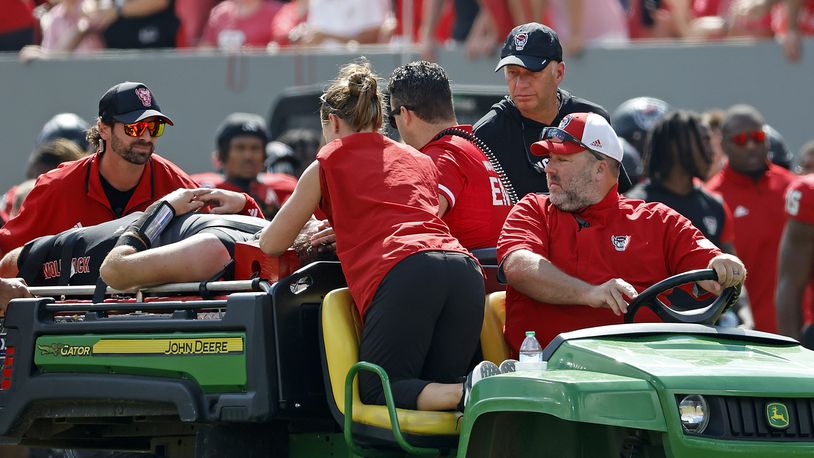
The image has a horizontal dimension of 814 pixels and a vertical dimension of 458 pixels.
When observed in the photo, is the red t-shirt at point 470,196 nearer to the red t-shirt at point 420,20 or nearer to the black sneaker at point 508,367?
the black sneaker at point 508,367

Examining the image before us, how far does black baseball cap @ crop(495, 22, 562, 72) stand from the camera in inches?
275

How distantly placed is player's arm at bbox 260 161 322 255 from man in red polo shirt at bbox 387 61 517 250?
687 millimetres

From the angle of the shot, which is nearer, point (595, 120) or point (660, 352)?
point (660, 352)

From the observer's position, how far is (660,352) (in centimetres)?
495

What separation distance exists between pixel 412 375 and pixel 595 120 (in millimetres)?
1232

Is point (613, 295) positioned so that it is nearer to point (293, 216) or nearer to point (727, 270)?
point (727, 270)

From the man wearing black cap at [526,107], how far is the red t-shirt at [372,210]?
43.5 inches

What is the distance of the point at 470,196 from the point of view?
6.39m

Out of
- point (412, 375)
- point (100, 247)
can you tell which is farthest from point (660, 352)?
point (100, 247)

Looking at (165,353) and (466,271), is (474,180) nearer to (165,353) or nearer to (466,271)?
(466,271)

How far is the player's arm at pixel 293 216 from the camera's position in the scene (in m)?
5.73

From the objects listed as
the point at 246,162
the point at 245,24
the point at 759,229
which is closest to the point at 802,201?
the point at 759,229

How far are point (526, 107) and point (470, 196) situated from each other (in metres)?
0.81

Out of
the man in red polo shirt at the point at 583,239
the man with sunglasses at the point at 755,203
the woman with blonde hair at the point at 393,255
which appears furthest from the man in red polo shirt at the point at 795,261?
the woman with blonde hair at the point at 393,255
